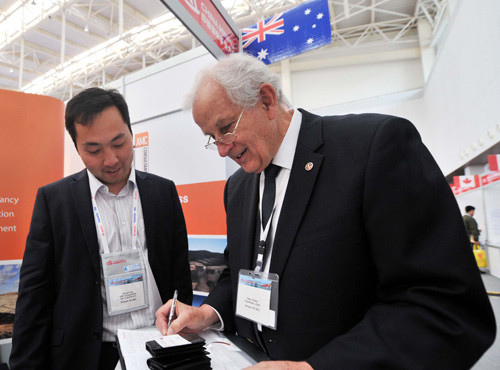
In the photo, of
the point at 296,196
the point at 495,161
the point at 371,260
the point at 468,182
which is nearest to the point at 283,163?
the point at 296,196

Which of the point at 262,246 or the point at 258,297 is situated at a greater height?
the point at 262,246

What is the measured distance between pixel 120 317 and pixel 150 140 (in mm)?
1931

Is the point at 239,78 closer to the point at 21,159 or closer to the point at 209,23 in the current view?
the point at 209,23

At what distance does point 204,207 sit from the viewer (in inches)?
109

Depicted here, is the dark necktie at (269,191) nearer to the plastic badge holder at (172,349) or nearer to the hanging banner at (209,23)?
the plastic badge holder at (172,349)

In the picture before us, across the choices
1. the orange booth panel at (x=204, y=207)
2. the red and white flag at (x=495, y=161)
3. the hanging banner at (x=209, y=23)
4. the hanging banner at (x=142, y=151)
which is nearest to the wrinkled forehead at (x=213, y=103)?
the hanging banner at (x=209, y=23)

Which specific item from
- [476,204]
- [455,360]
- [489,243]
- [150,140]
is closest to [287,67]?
[476,204]

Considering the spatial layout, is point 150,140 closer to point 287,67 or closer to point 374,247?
point 374,247

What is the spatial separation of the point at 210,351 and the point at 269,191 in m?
0.57

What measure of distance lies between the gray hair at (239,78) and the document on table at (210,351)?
819mm

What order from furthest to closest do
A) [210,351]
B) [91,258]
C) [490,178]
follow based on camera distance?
[490,178] < [91,258] < [210,351]

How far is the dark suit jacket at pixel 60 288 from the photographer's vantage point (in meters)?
1.38

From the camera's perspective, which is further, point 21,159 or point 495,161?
point 495,161

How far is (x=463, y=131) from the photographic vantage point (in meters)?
8.41
